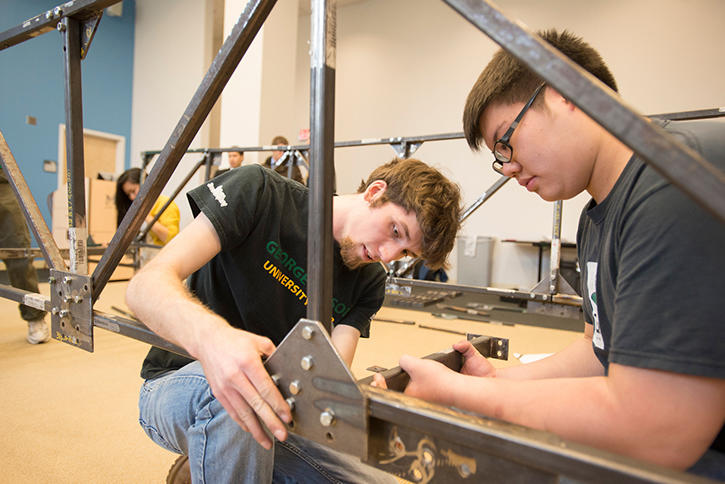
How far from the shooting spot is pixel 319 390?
614 mm

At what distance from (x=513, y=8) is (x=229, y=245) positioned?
22.8 ft

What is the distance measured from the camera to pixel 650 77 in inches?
228

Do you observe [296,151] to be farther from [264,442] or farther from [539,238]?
[539,238]

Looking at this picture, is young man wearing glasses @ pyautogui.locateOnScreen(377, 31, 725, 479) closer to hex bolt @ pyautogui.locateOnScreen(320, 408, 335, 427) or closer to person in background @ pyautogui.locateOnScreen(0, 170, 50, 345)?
hex bolt @ pyautogui.locateOnScreen(320, 408, 335, 427)

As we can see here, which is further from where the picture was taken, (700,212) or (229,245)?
(229,245)

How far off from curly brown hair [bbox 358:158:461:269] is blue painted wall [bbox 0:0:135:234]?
248 inches

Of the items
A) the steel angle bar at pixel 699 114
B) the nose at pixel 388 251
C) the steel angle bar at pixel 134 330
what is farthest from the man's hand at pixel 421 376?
the steel angle bar at pixel 699 114

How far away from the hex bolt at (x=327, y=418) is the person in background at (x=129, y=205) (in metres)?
3.62

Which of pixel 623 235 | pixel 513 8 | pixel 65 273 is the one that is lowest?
pixel 65 273

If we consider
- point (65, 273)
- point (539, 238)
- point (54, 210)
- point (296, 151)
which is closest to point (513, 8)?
point (539, 238)

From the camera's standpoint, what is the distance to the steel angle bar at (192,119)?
0.83 metres

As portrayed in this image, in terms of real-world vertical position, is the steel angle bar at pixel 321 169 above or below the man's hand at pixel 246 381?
above

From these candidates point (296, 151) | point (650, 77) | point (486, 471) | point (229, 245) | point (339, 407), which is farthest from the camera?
point (650, 77)

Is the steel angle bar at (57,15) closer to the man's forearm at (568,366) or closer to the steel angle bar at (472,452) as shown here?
the steel angle bar at (472,452)
